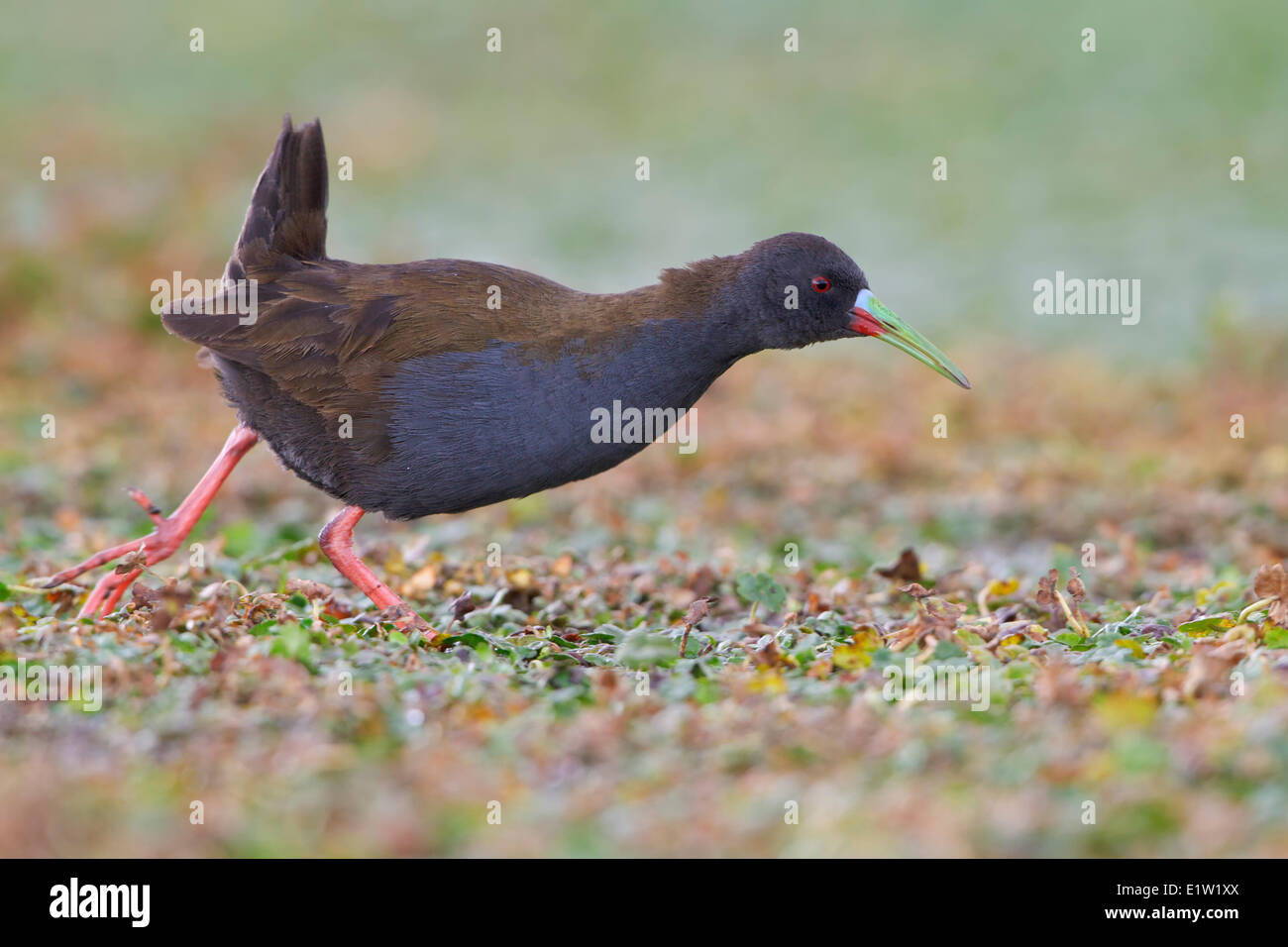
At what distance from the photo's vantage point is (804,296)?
6.61 m

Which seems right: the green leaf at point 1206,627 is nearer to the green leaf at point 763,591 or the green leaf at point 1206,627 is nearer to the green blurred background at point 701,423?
the green blurred background at point 701,423

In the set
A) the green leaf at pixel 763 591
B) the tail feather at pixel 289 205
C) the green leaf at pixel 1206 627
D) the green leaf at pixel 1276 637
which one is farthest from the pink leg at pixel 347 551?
the green leaf at pixel 1276 637

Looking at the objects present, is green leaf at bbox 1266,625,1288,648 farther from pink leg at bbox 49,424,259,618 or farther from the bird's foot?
the bird's foot

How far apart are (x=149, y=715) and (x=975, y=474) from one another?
23.1 feet

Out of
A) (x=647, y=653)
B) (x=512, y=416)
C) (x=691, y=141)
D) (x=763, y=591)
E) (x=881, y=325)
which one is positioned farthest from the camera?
(x=691, y=141)

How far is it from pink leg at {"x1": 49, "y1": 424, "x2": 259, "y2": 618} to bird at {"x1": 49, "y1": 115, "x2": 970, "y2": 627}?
0.04ft

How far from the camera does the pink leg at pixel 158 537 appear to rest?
663 cm

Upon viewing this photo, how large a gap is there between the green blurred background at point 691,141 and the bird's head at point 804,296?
7111 millimetres

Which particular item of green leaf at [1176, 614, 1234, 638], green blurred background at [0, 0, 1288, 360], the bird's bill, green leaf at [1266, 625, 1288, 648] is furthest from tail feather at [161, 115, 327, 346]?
green blurred background at [0, 0, 1288, 360]

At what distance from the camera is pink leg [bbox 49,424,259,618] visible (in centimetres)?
663

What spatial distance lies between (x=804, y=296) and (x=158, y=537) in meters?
3.11

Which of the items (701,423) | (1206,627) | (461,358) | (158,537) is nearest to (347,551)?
(158,537)

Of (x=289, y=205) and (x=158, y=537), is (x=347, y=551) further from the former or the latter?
(x=289, y=205)

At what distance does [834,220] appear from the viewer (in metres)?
17.8
